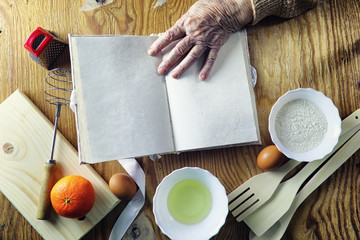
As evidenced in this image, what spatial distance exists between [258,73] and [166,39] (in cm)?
27

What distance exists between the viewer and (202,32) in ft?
2.56

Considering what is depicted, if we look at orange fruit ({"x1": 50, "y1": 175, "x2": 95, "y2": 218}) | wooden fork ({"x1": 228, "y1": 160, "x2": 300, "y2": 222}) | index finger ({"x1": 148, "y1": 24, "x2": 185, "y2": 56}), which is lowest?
wooden fork ({"x1": 228, "y1": 160, "x2": 300, "y2": 222})

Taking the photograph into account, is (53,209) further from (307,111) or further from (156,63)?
(307,111)

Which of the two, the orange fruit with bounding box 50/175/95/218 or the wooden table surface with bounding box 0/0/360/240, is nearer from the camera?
the orange fruit with bounding box 50/175/95/218

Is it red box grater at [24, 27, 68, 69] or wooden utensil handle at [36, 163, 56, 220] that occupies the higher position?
red box grater at [24, 27, 68, 69]

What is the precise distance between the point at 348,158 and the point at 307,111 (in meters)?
0.18

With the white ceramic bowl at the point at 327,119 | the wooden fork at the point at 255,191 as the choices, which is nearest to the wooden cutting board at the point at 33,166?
the wooden fork at the point at 255,191

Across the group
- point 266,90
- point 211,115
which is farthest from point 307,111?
point 211,115

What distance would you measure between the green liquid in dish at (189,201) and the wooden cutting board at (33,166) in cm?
15

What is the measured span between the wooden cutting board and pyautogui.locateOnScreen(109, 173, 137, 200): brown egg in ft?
0.08

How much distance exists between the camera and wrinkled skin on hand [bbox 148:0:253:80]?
76 centimetres

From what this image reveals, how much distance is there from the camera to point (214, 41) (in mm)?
778

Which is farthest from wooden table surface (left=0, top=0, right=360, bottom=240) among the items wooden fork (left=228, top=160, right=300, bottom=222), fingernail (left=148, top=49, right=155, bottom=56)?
fingernail (left=148, top=49, right=155, bottom=56)

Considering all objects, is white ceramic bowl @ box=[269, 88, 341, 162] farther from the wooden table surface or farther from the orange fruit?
the orange fruit
